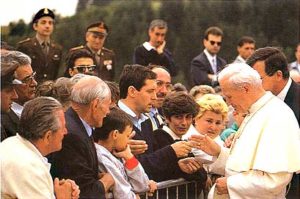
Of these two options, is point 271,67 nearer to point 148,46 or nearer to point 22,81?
point 22,81

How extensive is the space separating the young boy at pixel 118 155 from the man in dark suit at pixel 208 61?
198 inches

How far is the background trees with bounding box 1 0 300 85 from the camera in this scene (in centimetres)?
1067

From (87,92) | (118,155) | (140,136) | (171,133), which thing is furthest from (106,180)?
(171,133)

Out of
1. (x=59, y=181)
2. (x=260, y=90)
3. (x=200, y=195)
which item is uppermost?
(x=260, y=90)

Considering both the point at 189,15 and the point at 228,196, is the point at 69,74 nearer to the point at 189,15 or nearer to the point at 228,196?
the point at 228,196

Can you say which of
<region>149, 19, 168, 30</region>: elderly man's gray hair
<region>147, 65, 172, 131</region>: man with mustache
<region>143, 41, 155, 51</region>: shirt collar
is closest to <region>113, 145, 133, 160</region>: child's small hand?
<region>147, 65, 172, 131</region>: man with mustache

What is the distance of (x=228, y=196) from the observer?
5414mm

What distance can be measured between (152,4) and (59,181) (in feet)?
22.6

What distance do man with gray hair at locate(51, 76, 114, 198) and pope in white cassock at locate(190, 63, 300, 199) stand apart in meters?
0.87

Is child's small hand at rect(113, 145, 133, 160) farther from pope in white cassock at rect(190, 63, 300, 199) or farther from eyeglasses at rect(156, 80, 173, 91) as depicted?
eyeglasses at rect(156, 80, 173, 91)

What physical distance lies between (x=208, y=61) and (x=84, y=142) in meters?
5.81

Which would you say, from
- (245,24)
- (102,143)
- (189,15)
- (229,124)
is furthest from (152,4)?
(102,143)

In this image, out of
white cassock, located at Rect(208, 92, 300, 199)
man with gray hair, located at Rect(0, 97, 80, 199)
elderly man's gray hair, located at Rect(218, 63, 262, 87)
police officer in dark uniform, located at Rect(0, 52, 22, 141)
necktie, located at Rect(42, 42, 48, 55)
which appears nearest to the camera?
man with gray hair, located at Rect(0, 97, 80, 199)

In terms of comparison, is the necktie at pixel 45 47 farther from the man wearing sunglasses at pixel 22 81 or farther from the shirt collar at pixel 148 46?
the man wearing sunglasses at pixel 22 81
